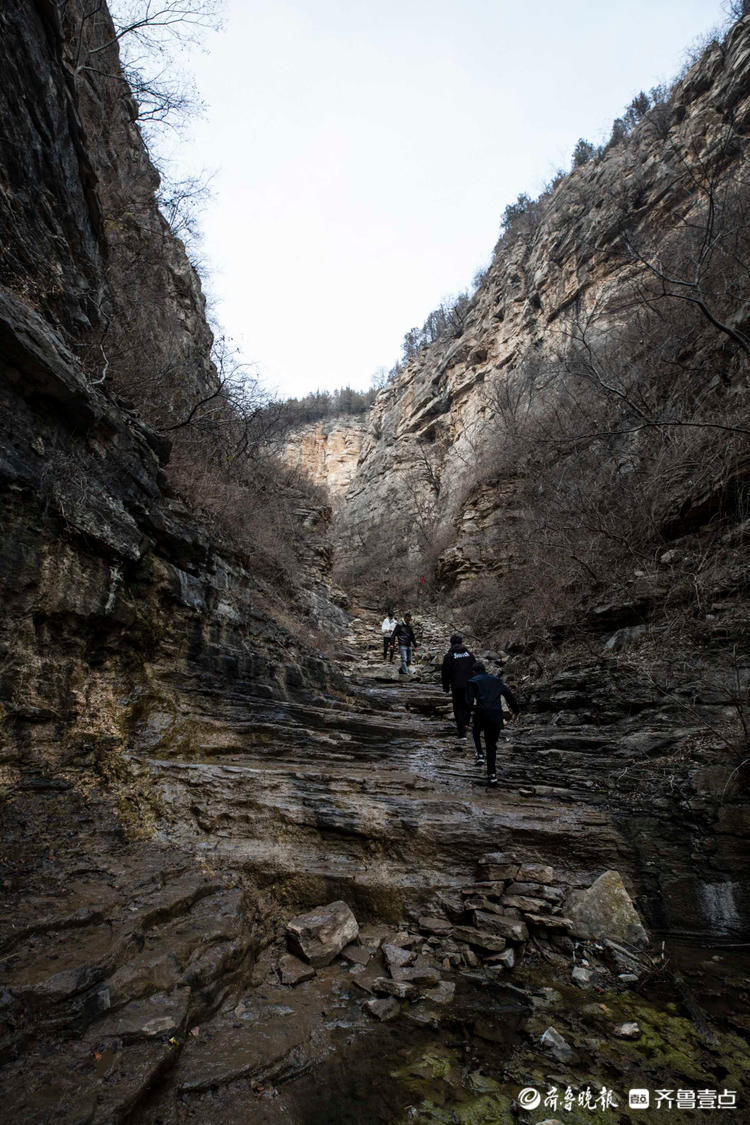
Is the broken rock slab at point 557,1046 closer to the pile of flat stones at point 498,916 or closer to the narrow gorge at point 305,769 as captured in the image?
the narrow gorge at point 305,769

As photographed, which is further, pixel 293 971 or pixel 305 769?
pixel 305 769

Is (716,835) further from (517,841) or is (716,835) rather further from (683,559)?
(683,559)

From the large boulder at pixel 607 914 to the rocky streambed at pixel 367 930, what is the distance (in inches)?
0.8

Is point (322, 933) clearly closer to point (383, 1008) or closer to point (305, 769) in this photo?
point (383, 1008)

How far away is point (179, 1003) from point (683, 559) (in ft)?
27.5

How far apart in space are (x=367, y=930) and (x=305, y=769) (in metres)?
2.00

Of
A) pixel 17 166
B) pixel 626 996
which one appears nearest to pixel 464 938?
pixel 626 996

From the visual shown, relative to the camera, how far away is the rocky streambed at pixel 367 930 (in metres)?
2.84

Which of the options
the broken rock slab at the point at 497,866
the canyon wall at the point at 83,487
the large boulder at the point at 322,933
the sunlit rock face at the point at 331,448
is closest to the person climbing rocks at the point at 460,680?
the canyon wall at the point at 83,487

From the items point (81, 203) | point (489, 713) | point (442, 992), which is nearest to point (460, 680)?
point (489, 713)

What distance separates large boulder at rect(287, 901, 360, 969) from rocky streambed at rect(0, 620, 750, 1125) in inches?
1.3

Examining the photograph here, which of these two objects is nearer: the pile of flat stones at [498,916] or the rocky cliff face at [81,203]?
the pile of flat stones at [498,916]

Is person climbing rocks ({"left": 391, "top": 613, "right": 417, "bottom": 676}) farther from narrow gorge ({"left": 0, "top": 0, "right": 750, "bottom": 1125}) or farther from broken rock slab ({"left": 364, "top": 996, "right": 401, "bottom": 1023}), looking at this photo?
broken rock slab ({"left": 364, "top": 996, "right": 401, "bottom": 1023})

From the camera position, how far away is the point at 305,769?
6.24m
